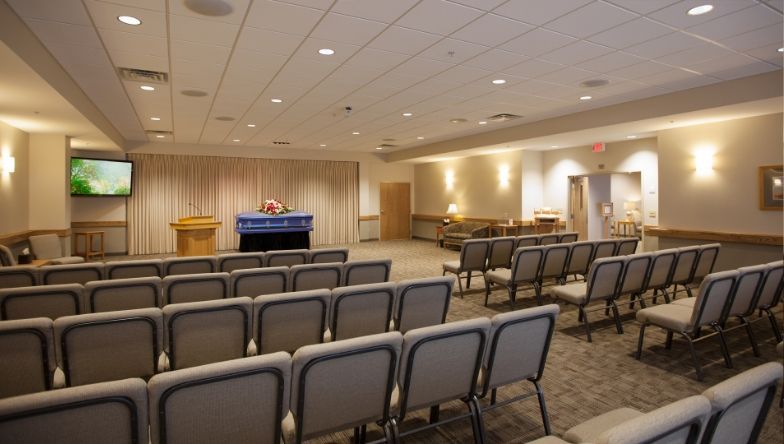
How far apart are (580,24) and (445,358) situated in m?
3.51

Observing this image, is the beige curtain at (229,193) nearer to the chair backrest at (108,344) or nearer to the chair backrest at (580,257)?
the chair backrest at (580,257)

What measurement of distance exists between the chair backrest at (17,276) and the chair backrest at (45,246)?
4818 mm

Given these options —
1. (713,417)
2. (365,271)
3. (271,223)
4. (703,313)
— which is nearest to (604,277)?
(703,313)

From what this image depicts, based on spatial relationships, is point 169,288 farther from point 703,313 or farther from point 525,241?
point 525,241

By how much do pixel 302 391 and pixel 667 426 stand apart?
4.35 feet

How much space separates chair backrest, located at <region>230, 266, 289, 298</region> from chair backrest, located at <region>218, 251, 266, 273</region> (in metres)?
1.07

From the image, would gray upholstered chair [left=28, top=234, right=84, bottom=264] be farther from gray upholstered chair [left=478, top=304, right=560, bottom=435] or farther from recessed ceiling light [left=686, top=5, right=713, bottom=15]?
recessed ceiling light [left=686, top=5, right=713, bottom=15]

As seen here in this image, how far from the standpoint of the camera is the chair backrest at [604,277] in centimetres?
431

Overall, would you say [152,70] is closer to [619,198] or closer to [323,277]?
[323,277]

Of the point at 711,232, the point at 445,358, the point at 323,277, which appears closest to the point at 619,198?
the point at 711,232

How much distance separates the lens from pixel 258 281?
3707 mm

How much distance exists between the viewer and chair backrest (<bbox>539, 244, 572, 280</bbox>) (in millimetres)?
5508

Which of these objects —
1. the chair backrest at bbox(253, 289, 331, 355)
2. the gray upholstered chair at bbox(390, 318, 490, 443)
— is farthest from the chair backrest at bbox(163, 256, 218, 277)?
the gray upholstered chair at bbox(390, 318, 490, 443)

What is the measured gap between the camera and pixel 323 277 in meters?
4.01
